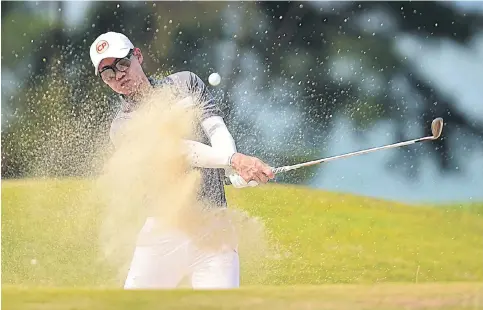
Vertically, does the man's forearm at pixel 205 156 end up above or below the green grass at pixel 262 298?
above

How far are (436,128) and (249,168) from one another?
0.97 m

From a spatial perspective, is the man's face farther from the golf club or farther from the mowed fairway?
the golf club

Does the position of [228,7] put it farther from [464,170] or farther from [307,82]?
[464,170]

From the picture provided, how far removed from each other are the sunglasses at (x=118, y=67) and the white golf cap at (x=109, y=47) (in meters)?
0.02

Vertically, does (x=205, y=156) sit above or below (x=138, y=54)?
below

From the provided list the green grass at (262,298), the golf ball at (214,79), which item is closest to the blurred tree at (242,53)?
the golf ball at (214,79)

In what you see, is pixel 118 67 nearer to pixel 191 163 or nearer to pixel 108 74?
pixel 108 74

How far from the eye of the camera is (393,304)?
326 cm

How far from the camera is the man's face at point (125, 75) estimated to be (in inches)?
134

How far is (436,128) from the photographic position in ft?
12.0

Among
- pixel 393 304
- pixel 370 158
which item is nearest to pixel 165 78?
pixel 370 158

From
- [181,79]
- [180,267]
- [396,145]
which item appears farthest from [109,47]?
[396,145]

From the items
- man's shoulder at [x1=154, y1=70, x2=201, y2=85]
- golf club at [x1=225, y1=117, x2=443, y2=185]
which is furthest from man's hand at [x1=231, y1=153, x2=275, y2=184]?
man's shoulder at [x1=154, y1=70, x2=201, y2=85]

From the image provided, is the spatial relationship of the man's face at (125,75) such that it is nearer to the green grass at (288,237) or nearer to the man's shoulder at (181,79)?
the man's shoulder at (181,79)
